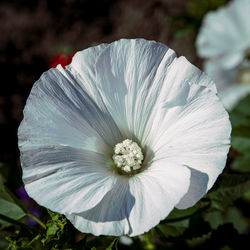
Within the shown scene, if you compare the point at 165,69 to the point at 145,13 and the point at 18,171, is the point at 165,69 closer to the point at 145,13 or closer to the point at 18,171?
the point at 18,171

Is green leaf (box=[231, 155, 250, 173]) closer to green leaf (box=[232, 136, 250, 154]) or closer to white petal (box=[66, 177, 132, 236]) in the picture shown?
green leaf (box=[232, 136, 250, 154])

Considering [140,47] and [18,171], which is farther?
[18,171]

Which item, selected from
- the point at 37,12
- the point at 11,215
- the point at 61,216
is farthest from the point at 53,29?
the point at 61,216

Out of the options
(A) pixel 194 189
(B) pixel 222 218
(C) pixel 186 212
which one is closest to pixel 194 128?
(A) pixel 194 189

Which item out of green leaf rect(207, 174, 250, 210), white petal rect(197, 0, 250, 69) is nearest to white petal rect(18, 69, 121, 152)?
green leaf rect(207, 174, 250, 210)

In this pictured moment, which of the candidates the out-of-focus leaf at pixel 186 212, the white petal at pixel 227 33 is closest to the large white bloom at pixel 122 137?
the out-of-focus leaf at pixel 186 212

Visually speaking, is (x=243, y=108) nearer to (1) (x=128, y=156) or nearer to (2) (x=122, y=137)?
(2) (x=122, y=137)
